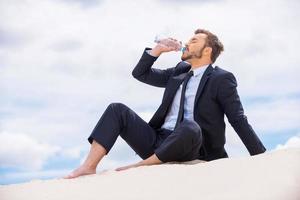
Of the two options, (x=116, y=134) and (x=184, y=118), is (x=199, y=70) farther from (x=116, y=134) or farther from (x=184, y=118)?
(x=116, y=134)

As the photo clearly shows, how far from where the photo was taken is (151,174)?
392cm

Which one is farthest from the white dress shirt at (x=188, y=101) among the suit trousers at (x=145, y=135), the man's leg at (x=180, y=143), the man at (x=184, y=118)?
the man's leg at (x=180, y=143)

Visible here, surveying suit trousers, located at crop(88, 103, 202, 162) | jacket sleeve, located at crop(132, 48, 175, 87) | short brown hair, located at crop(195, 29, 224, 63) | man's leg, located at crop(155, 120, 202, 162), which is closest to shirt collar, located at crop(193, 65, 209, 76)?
short brown hair, located at crop(195, 29, 224, 63)

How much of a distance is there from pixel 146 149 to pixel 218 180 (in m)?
1.50

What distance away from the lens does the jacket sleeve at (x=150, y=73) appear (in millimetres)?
5500

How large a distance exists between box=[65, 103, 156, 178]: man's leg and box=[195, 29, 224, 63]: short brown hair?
1070 millimetres

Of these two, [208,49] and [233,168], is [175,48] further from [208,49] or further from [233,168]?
[233,168]

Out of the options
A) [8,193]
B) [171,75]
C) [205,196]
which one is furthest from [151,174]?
[171,75]

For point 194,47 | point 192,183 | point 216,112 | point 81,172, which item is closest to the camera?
point 192,183

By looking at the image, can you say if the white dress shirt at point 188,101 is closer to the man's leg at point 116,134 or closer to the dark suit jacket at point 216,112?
the dark suit jacket at point 216,112

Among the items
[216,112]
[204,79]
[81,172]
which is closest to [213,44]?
[204,79]

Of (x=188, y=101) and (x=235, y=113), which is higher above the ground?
(x=188, y=101)

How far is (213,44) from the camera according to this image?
552 centimetres

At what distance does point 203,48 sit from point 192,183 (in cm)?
214
